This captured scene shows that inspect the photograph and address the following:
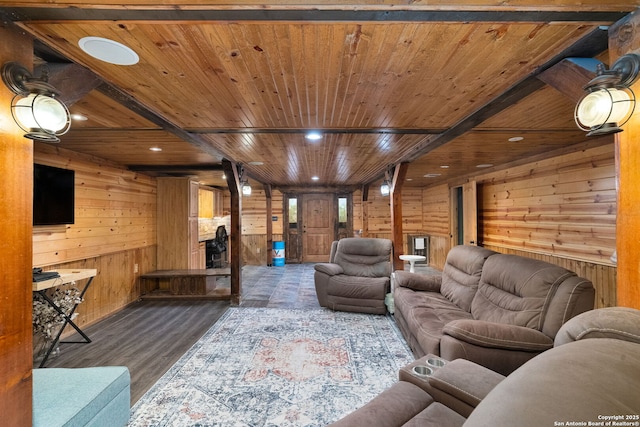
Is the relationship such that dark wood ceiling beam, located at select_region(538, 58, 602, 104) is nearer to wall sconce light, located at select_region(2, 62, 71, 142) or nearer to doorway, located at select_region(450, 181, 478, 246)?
wall sconce light, located at select_region(2, 62, 71, 142)

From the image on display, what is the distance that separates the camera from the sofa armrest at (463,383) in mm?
1233

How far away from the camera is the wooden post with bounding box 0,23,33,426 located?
115 cm

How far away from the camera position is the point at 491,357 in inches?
71.6

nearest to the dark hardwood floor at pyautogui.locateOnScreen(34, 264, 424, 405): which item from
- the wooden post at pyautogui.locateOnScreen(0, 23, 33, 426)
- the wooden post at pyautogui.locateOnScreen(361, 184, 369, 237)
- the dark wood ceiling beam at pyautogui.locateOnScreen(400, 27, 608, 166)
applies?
the wooden post at pyautogui.locateOnScreen(0, 23, 33, 426)

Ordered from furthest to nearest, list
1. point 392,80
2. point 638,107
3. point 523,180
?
point 523,180, point 392,80, point 638,107

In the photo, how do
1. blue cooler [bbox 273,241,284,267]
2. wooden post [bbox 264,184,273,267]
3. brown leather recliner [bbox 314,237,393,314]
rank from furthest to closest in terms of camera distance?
blue cooler [bbox 273,241,284,267] → wooden post [bbox 264,184,273,267] → brown leather recliner [bbox 314,237,393,314]

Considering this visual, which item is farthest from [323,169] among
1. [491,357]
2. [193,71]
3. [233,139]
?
[491,357]

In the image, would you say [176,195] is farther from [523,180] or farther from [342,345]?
[523,180]

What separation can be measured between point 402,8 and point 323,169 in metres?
4.13

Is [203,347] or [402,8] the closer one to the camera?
[402,8]

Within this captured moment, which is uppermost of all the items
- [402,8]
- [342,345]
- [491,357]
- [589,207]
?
[402,8]

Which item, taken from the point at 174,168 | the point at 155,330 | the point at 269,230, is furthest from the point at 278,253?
the point at 155,330

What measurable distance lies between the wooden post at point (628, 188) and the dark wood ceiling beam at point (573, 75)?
0.19 metres

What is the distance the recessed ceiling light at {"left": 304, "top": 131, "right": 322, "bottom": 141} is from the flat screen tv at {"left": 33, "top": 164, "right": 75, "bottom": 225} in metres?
2.82
